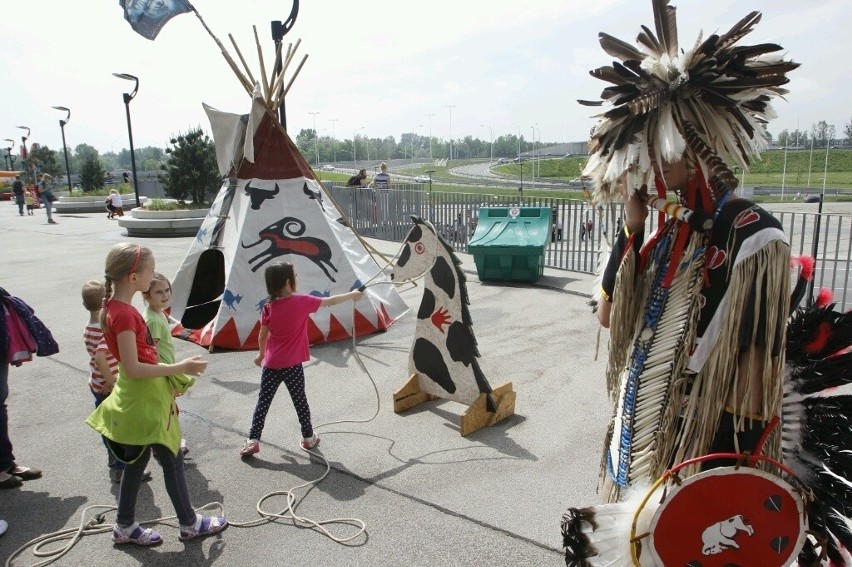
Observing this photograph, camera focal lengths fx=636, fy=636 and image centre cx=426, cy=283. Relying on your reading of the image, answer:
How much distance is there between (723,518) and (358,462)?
2934 mm

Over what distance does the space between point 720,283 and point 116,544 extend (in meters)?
3.36

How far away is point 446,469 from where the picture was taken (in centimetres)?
426

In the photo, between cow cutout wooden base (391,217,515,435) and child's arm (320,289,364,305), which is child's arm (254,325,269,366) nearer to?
child's arm (320,289,364,305)

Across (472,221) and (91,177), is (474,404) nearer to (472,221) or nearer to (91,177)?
(472,221)

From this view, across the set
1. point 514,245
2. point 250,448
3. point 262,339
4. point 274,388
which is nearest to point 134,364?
point 262,339

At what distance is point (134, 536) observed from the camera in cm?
346

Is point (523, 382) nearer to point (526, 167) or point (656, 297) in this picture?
point (656, 297)

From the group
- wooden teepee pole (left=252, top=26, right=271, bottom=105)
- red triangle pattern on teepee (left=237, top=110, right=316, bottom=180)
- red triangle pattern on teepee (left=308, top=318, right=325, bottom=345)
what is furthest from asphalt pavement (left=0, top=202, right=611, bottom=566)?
wooden teepee pole (left=252, top=26, right=271, bottom=105)

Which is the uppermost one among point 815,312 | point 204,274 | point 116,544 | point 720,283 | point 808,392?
point 720,283

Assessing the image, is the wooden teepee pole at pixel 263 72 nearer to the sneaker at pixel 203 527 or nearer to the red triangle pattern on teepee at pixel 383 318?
the red triangle pattern on teepee at pixel 383 318

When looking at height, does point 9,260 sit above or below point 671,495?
below

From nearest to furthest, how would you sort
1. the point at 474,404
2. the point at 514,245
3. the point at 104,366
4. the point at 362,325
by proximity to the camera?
the point at 104,366, the point at 474,404, the point at 362,325, the point at 514,245

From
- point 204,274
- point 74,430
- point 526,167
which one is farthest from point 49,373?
point 526,167

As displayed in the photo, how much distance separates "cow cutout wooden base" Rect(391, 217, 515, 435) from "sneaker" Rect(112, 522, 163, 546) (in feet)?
7.18
